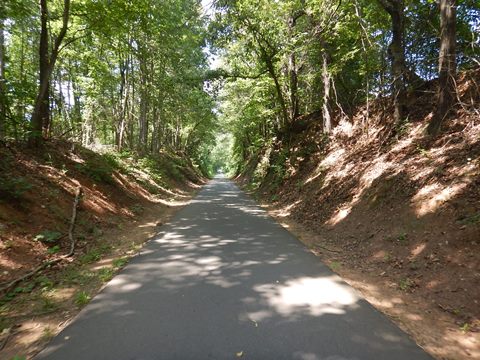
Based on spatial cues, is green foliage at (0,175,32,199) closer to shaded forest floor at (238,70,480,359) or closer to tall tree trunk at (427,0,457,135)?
shaded forest floor at (238,70,480,359)

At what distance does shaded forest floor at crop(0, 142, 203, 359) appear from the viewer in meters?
3.98

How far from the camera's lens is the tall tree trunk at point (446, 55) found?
738 cm

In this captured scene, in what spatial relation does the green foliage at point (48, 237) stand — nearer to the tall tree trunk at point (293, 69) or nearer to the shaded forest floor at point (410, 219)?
the shaded forest floor at point (410, 219)

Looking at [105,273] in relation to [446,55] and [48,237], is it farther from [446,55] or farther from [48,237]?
[446,55]

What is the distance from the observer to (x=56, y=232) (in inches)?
263

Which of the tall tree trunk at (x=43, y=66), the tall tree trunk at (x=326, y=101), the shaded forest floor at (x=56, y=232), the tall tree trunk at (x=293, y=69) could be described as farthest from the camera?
the tall tree trunk at (x=293, y=69)

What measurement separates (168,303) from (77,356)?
126cm

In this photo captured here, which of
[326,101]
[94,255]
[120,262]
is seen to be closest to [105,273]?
[120,262]

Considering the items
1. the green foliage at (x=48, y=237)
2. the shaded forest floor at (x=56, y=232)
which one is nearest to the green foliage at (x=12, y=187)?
the shaded forest floor at (x=56, y=232)

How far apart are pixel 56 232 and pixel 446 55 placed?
9441 mm

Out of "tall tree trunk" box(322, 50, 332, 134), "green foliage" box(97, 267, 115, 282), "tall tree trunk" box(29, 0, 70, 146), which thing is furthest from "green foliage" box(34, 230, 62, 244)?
"tall tree trunk" box(322, 50, 332, 134)

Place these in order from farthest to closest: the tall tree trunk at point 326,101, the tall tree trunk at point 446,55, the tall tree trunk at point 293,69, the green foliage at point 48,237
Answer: the tall tree trunk at point 293,69 → the tall tree trunk at point 326,101 → the tall tree trunk at point 446,55 → the green foliage at point 48,237

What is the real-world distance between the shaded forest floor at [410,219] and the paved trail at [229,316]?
1.84ft

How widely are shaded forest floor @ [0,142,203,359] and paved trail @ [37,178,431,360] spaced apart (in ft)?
1.50
